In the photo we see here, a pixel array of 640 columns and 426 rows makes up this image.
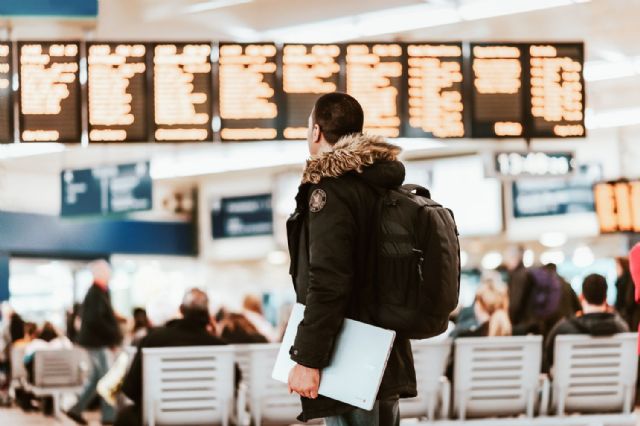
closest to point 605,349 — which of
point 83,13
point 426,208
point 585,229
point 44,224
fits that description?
point 83,13

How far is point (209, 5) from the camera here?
33.4ft

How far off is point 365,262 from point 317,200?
0.76 ft

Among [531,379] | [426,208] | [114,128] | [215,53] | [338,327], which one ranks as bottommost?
[531,379]

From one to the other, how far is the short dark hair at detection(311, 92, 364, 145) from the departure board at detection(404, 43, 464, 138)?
530 centimetres

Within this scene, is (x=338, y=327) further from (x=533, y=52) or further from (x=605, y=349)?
(x=533, y=52)

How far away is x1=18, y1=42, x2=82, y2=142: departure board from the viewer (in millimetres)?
8359

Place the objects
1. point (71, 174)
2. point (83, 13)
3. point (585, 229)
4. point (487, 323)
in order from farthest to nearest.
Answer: point (585, 229), point (71, 174), point (487, 323), point (83, 13)

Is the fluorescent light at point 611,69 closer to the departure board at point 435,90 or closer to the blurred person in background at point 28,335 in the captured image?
the departure board at point 435,90

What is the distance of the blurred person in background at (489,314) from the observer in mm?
9570

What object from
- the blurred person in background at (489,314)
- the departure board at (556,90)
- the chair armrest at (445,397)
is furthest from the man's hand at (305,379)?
the blurred person in background at (489,314)

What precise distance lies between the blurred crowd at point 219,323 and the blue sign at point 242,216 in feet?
19.5

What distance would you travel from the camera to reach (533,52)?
8859 millimetres

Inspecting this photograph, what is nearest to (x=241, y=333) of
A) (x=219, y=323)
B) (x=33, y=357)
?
(x=219, y=323)

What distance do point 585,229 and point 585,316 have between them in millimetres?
10283
